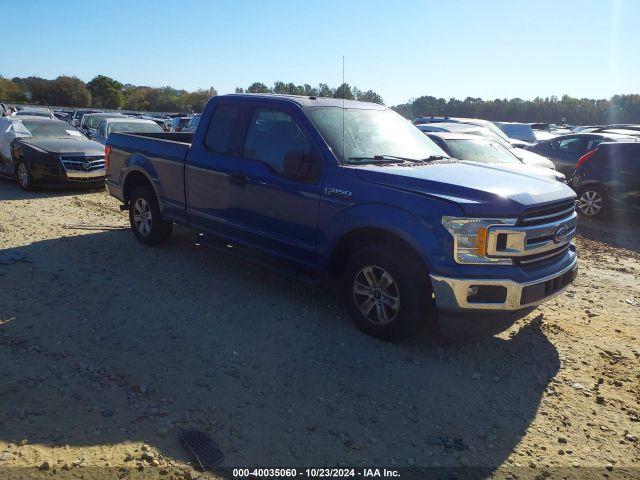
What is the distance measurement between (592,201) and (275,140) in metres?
7.81

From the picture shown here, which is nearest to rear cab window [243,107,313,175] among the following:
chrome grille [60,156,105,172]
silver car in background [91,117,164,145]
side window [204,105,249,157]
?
side window [204,105,249,157]

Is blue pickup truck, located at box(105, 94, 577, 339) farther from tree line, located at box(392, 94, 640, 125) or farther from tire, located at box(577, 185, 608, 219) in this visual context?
tree line, located at box(392, 94, 640, 125)

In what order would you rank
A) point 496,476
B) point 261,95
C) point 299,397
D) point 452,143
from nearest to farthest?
point 496,476 < point 299,397 < point 261,95 < point 452,143

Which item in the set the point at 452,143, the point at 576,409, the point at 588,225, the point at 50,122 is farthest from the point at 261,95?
the point at 50,122

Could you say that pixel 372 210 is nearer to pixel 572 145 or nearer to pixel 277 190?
pixel 277 190

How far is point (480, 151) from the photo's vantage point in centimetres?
955

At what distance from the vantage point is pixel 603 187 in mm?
10148

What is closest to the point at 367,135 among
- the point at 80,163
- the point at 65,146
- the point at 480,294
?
the point at 480,294

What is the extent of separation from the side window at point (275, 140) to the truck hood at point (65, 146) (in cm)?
687

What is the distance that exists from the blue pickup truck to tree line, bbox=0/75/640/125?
9.19 m

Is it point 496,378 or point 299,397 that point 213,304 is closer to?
point 299,397

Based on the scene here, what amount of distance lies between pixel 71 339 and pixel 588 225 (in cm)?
920

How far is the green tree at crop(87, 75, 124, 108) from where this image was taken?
237 ft

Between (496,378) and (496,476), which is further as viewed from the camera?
(496,378)
